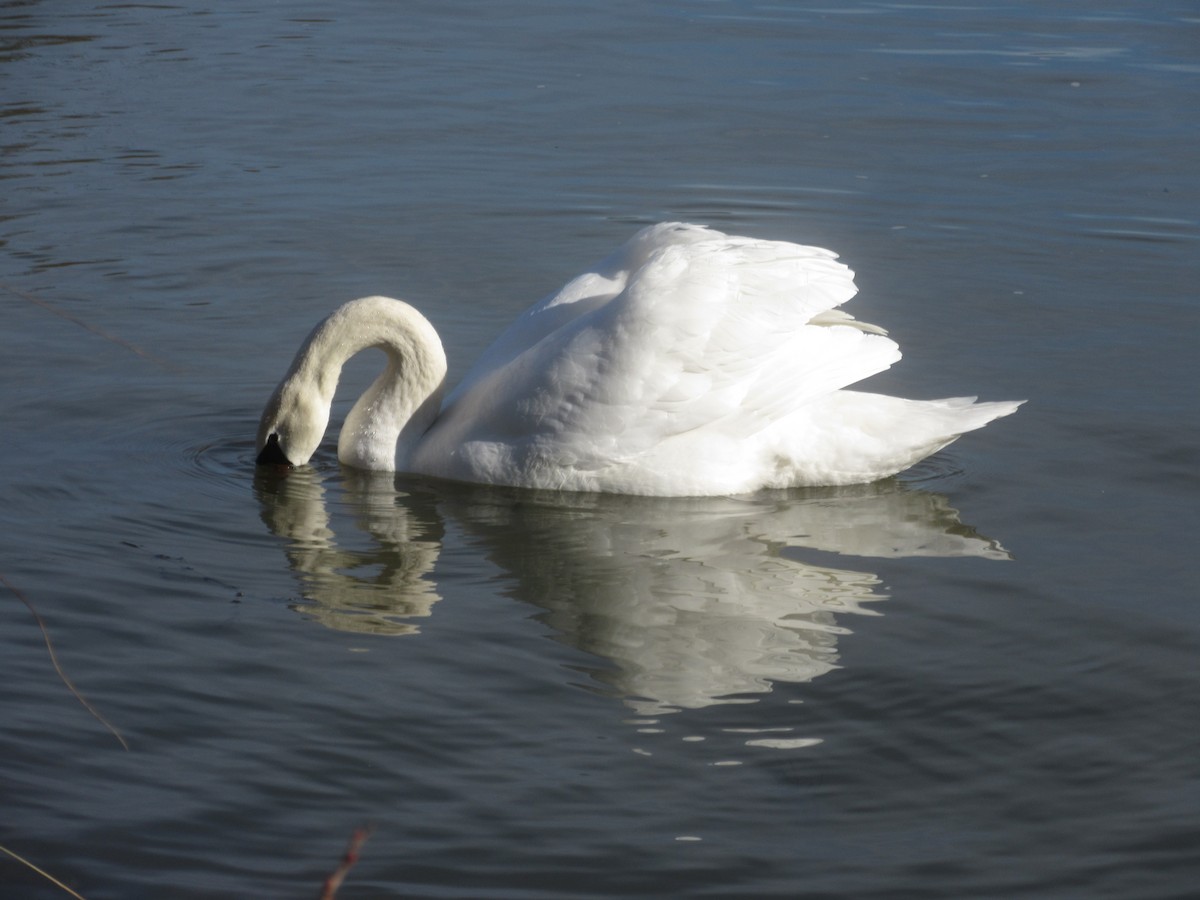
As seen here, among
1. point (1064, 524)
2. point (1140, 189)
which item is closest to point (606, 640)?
point (1064, 524)

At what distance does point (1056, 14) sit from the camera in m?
16.6

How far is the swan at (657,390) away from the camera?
22.7 ft

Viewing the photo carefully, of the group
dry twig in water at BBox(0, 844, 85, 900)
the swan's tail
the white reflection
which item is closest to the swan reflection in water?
the white reflection

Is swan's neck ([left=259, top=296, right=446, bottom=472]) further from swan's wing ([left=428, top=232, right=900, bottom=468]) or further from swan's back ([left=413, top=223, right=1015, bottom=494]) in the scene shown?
swan's wing ([left=428, top=232, right=900, bottom=468])

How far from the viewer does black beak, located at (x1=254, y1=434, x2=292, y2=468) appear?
24.7ft

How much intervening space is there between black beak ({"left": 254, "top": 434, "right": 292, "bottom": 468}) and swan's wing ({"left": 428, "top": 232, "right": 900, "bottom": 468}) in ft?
2.76

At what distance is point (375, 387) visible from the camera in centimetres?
768

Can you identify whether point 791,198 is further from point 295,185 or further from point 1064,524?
point 1064,524

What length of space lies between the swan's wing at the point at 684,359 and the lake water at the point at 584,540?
1.08 feet

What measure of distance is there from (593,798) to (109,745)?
4.44 ft

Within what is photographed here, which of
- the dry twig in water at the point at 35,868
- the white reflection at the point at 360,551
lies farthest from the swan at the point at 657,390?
the dry twig in water at the point at 35,868

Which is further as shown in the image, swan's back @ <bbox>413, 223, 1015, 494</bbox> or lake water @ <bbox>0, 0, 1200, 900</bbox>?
swan's back @ <bbox>413, 223, 1015, 494</bbox>

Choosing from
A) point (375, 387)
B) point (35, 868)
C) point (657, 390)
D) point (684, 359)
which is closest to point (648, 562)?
point (657, 390)

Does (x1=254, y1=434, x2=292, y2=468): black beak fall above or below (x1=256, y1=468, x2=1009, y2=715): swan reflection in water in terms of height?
above
